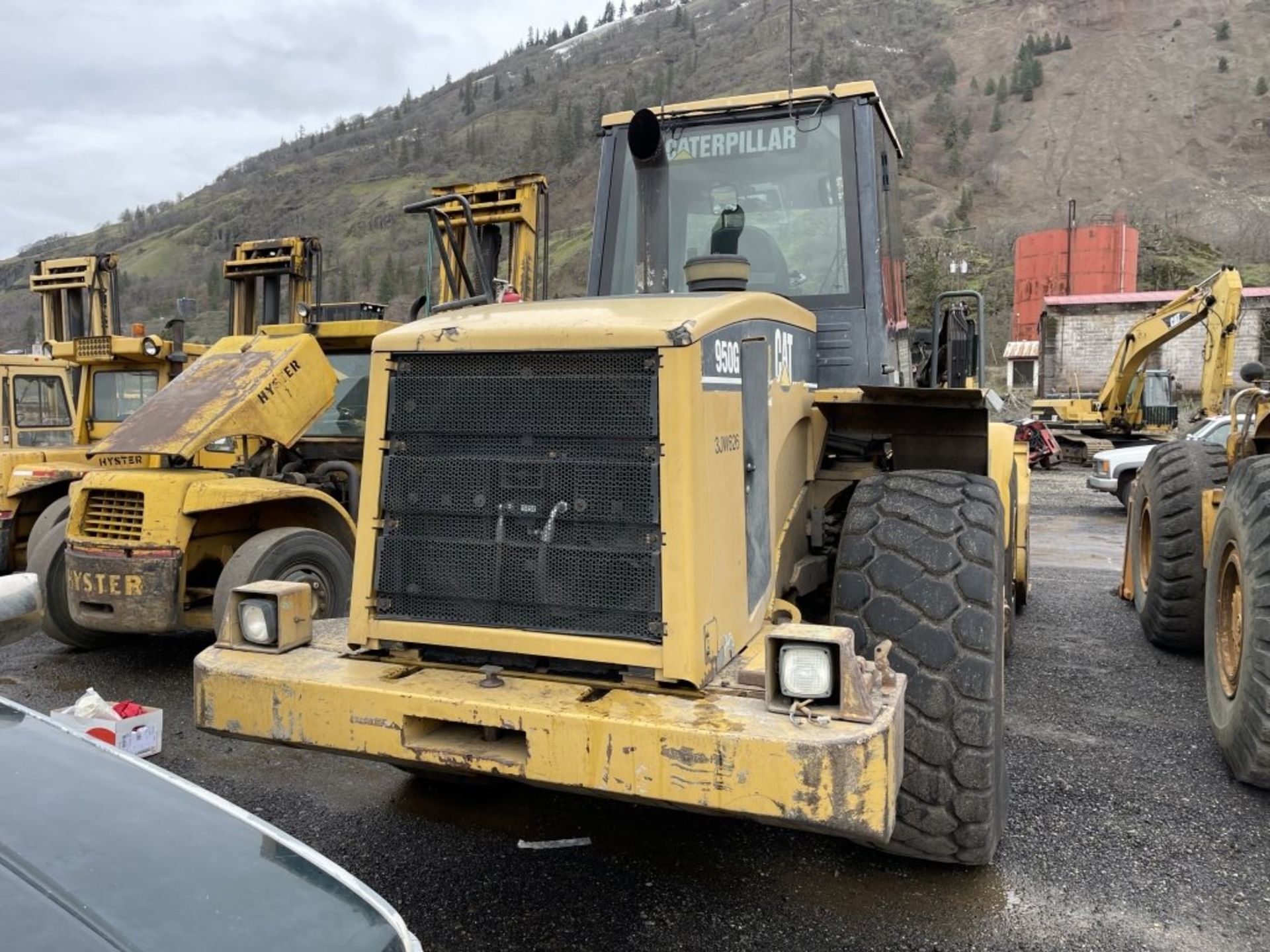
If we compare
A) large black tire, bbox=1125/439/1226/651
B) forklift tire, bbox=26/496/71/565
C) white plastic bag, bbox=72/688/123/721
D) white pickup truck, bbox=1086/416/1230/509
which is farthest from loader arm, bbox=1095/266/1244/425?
white plastic bag, bbox=72/688/123/721

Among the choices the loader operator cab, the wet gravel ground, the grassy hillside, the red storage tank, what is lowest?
the wet gravel ground

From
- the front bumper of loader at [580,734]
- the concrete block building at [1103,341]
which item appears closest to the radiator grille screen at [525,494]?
the front bumper of loader at [580,734]

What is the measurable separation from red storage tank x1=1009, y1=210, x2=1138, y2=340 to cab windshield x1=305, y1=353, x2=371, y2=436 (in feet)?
115

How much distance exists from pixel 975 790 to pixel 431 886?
1.81 m

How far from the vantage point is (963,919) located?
10.0ft

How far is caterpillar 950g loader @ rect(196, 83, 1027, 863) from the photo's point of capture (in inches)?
97.7

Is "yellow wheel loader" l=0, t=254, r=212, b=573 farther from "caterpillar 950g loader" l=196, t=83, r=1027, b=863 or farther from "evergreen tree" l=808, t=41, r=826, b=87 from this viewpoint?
"evergreen tree" l=808, t=41, r=826, b=87

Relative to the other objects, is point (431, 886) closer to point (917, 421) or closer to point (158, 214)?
point (917, 421)

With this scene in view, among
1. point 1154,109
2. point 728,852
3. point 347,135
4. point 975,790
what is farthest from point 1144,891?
point 347,135

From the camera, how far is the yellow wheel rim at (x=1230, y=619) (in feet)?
14.5

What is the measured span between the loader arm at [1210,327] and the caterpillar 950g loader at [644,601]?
41.1 ft

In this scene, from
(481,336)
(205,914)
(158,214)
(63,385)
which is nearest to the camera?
(205,914)

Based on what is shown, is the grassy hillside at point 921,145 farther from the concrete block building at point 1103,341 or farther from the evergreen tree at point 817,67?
the concrete block building at point 1103,341

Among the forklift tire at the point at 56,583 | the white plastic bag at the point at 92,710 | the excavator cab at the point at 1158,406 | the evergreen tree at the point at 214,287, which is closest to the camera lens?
the white plastic bag at the point at 92,710
